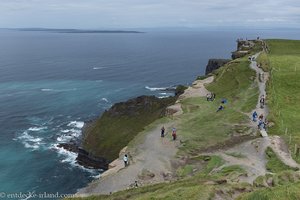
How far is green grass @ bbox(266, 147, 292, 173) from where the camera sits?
35.1 m

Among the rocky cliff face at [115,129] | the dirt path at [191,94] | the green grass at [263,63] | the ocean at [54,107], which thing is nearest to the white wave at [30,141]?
the ocean at [54,107]

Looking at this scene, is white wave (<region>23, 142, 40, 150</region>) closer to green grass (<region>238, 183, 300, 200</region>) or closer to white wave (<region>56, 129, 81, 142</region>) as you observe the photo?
white wave (<region>56, 129, 81, 142</region>)

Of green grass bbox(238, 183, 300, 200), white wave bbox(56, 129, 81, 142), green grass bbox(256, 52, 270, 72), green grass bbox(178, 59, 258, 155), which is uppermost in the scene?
green grass bbox(256, 52, 270, 72)

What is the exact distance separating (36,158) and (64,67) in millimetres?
122329

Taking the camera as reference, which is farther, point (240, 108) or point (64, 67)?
point (64, 67)

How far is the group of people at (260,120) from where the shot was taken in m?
45.0

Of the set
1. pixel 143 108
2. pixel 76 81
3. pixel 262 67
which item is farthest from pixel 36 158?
pixel 76 81

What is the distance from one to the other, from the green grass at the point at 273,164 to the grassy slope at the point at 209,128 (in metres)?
2.97

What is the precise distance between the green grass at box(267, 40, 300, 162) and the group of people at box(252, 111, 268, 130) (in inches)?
33.0

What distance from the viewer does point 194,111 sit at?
57156 millimetres

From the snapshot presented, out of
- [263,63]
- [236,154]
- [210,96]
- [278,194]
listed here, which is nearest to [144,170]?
[236,154]

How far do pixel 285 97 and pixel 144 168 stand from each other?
3143 centimetres

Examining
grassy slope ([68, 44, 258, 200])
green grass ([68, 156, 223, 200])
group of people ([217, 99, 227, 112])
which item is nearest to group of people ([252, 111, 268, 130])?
grassy slope ([68, 44, 258, 200])

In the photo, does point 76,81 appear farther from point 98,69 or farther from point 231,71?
point 231,71
